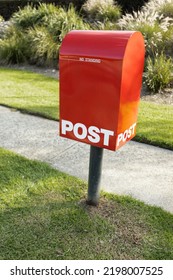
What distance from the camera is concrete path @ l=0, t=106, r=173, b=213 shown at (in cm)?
301

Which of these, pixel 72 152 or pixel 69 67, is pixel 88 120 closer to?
pixel 69 67

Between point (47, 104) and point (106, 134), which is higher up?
point (106, 134)

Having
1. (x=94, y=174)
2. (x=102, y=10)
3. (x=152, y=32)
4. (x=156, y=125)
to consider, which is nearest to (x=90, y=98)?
(x=94, y=174)

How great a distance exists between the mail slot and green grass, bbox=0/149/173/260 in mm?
728

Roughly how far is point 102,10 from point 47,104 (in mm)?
6946

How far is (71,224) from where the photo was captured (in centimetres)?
251

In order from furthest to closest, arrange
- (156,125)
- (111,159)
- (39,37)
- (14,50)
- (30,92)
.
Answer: (14,50) < (39,37) < (30,92) < (156,125) < (111,159)

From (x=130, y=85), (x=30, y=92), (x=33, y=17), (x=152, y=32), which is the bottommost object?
(x=30, y=92)

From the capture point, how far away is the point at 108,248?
2.30 m

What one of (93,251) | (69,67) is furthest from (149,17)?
(93,251)

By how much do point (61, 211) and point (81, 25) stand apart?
7.49 m

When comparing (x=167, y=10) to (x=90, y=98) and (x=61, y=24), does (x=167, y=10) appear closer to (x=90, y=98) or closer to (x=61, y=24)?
(x=61, y=24)

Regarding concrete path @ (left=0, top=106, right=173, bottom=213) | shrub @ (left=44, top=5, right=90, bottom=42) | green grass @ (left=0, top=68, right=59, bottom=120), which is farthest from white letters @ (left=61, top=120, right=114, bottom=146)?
shrub @ (left=44, top=5, right=90, bottom=42)

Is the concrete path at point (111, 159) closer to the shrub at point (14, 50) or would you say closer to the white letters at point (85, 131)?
the white letters at point (85, 131)
